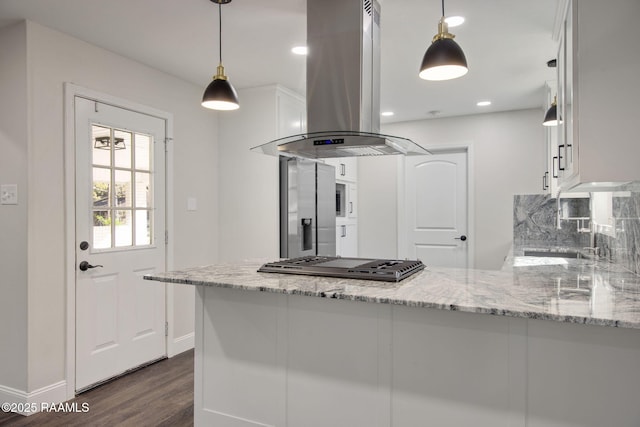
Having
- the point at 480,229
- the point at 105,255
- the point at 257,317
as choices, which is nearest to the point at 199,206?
the point at 105,255

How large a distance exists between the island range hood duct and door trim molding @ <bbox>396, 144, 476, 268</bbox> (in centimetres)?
263

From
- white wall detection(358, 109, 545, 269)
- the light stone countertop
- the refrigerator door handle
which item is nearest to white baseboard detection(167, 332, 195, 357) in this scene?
the refrigerator door handle

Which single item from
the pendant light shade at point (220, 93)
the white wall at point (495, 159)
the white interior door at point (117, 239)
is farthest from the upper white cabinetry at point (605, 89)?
the white wall at point (495, 159)

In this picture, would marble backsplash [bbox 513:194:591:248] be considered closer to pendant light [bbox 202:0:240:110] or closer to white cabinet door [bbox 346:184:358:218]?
white cabinet door [bbox 346:184:358:218]

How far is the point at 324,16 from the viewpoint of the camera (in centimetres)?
226

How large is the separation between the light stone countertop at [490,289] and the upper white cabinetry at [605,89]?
47cm

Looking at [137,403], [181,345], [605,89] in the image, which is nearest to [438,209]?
[181,345]

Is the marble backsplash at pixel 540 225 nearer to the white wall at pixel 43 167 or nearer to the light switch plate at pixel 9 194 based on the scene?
the white wall at pixel 43 167

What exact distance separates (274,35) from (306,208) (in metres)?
1.64

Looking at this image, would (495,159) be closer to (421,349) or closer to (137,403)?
(421,349)

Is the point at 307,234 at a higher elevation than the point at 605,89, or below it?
below

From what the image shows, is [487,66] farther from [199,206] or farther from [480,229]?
[199,206]

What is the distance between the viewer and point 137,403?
2711mm

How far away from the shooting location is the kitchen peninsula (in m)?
1.42
